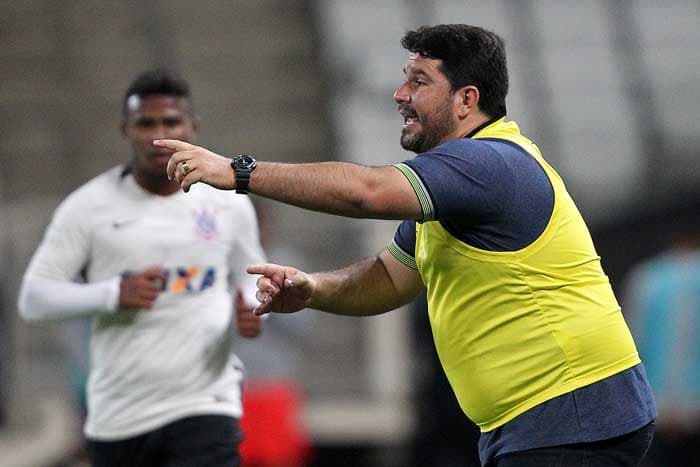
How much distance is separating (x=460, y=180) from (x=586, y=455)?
920mm

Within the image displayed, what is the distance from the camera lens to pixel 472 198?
4.17 m

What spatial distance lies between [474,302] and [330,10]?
362 inches

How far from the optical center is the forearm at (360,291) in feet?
16.0

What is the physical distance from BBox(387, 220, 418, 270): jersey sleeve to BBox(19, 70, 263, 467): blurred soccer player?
77cm

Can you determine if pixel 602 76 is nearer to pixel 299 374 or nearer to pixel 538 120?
pixel 538 120

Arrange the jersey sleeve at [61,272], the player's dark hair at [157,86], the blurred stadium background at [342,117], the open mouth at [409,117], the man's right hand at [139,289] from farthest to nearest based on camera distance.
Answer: the blurred stadium background at [342,117], the player's dark hair at [157,86], the jersey sleeve at [61,272], the man's right hand at [139,289], the open mouth at [409,117]

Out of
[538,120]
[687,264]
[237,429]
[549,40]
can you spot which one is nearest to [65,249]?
[237,429]

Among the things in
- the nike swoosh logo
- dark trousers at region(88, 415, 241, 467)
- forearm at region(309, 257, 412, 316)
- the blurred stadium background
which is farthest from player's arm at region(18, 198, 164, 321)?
the blurred stadium background

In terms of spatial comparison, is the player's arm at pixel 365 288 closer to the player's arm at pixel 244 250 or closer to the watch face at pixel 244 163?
the watch face at pixel 244 163

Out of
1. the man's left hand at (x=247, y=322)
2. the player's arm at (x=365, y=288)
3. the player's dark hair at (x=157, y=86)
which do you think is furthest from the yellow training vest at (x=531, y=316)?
the player's dark hair at (x=157, y=86)

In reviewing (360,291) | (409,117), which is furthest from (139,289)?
(409,117)

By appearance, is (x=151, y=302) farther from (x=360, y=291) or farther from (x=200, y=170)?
(x=200, y=170)

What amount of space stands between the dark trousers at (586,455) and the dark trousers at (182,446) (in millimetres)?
1451

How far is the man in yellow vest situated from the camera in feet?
13.4
